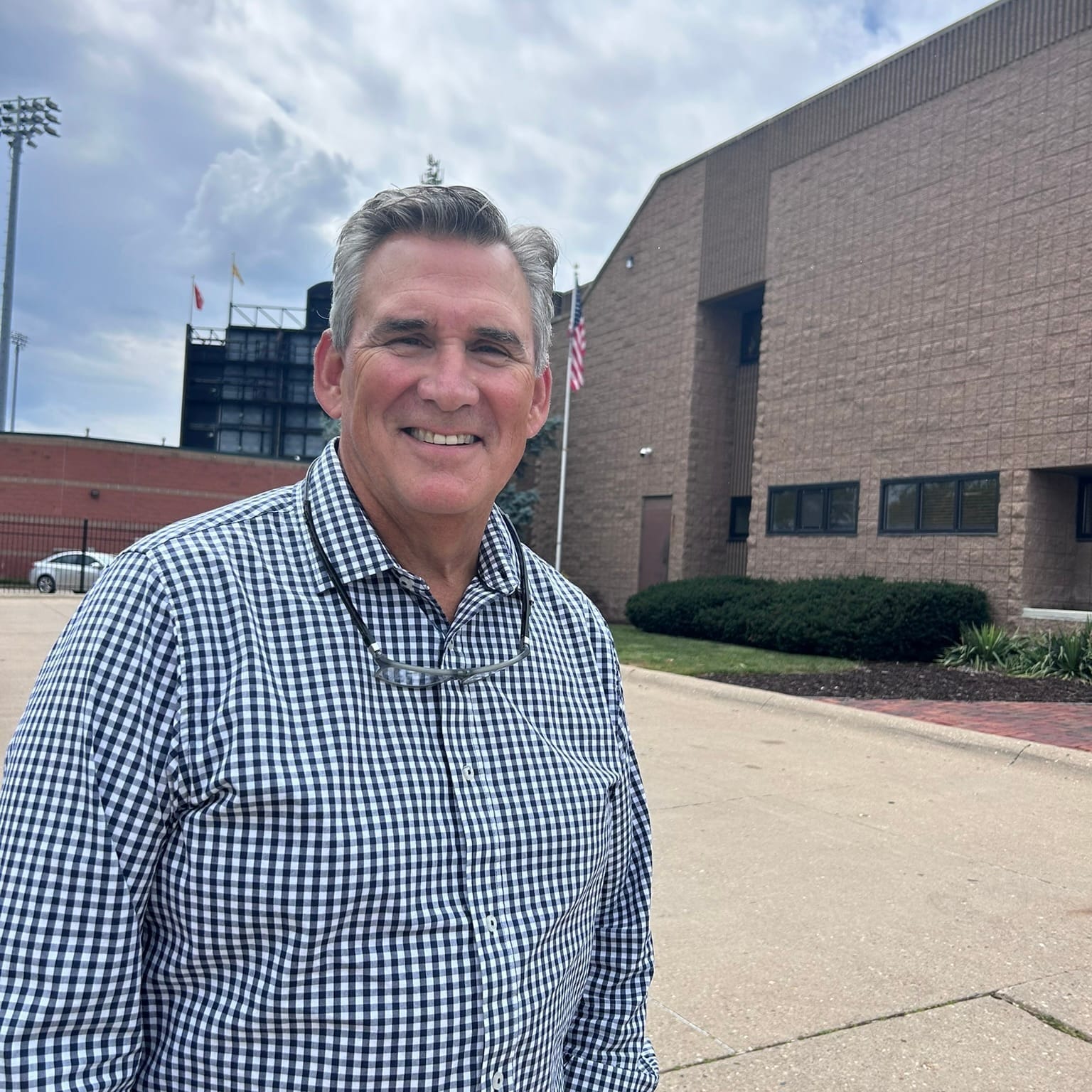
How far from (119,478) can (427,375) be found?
33894mm

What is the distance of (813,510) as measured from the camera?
1855 cm

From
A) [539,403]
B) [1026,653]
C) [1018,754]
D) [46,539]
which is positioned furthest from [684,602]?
[46,539]

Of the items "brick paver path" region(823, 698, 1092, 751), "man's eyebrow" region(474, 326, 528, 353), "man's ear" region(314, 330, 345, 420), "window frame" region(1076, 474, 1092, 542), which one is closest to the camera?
"man's eyebrow" region(474, 326, 528, 353)

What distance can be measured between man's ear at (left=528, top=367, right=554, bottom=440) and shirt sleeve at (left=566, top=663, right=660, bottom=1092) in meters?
0.50

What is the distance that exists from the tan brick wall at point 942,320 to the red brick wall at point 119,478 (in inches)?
736

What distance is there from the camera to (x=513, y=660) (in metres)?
1.70

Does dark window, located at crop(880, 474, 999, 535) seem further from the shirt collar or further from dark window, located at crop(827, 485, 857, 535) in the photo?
the shirt collar

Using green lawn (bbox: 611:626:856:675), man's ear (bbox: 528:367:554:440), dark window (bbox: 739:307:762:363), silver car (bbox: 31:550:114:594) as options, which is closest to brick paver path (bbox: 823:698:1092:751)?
green lawn (bbox: 611:626:856:675)

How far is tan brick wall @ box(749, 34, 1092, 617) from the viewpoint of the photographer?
1438 cm

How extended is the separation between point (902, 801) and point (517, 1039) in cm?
545

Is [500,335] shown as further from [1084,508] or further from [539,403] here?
[1084,508]

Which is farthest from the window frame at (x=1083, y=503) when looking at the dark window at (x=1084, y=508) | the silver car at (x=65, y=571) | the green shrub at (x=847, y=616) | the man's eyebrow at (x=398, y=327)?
the silver car at (x=65, y=571)

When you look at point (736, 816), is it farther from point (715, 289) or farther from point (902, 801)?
point (715, 289)

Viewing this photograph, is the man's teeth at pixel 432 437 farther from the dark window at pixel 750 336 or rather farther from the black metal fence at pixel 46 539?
the black metal fence at pixel 46 539
